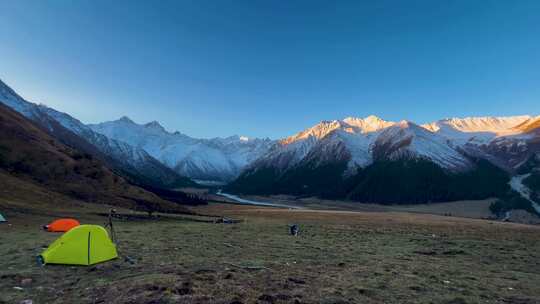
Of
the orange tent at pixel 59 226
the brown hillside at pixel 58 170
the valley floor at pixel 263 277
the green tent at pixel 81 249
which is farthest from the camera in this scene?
the brown hillside at pixel 58 170

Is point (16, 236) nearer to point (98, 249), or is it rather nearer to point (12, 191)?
point (98, 249)

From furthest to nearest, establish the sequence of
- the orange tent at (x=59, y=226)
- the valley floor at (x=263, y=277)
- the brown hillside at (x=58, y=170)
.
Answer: the brown hillside at (x=58, y=170)
the orange tent at (x=59, y=226)
the valley floor at (x=263, y=277)

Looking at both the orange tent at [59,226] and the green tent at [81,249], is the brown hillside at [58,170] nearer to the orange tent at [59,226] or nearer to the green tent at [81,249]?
the orange tent at [59,226]

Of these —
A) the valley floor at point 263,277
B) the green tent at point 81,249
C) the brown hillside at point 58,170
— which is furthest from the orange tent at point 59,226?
the brown hillside at point 58,170

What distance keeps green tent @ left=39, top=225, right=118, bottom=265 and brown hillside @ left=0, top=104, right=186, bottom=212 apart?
55625mm

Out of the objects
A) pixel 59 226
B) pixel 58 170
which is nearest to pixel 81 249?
pixel 59 226

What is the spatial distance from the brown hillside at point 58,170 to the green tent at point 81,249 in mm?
55625

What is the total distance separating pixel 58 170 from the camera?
7719 cm

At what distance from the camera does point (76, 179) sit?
254 ft

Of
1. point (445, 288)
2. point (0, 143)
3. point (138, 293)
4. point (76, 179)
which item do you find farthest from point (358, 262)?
point (0, 143)

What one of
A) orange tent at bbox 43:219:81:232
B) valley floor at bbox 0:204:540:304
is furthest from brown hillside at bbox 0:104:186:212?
valley floor at bbox 0:204:540:304

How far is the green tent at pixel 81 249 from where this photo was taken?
18016 millimetres

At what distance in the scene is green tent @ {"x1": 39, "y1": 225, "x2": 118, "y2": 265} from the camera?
18.0 m

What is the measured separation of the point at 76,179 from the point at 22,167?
11.1 meters
